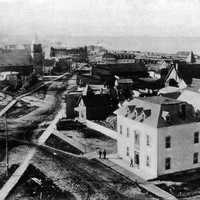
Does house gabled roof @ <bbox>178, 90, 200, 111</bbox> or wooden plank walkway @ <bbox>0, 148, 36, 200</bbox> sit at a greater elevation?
house gabled roof @ <bbox>178, 90, 200, 111</bbox>

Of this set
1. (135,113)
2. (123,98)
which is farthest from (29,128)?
(135,113)

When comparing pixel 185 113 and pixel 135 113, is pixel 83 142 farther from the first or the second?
pixel 185 113

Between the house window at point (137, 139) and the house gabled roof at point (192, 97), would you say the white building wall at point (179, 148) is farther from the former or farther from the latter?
the house gabled roof at point (192, 97)

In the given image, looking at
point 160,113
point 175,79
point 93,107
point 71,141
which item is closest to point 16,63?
point 175,79

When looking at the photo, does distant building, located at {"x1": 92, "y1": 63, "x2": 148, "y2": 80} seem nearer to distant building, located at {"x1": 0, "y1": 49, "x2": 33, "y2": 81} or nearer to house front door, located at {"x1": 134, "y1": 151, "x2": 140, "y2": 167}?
distant building, located at {"x1": 0, "y1": 49, "x2": 33, "y2": 81}

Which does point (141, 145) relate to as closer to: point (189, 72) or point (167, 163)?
point (167, 163)

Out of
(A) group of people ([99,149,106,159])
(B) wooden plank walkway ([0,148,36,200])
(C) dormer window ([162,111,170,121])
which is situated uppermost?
(C) dormer window ([162,111,170,121])

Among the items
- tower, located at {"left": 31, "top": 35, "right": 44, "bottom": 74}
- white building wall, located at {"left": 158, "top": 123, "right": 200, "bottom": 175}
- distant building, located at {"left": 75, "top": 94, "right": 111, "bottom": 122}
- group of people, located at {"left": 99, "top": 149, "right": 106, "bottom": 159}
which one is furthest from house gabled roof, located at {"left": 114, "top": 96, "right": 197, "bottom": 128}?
tower, located at {"left": 31, "top": 35, "right": 44, "bottom": 74}
